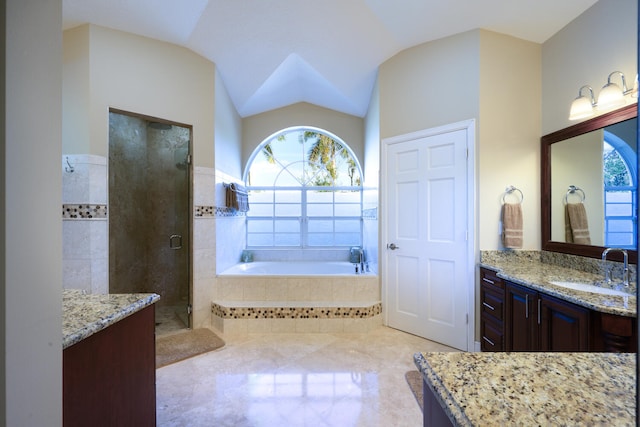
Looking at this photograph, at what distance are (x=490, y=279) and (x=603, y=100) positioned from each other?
1.43m

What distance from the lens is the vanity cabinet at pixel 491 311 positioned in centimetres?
219

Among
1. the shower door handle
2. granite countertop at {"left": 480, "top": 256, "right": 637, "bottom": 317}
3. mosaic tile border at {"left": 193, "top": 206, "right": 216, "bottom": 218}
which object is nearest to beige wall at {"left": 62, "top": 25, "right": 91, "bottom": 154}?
mosaic tile border at {"left": 193, "top": 206, "right": 216, "bottom": 218}

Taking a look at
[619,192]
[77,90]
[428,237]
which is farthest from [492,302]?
[77,90]

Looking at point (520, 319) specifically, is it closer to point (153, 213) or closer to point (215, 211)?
point (215, 211)

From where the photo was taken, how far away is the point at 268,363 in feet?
7.88

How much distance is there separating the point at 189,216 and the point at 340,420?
2.37m

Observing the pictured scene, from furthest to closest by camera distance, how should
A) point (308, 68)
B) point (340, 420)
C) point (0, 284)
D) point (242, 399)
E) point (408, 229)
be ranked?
point (308, 68), point (408, 229), point (242, 399), point (340, 420), point (0, 284)

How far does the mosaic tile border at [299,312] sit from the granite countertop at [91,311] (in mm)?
1678

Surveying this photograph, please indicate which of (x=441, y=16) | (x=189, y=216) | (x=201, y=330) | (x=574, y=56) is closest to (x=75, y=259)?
(x=189, y=216)

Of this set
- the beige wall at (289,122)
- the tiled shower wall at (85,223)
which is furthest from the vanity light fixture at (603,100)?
the tiled shower wall at (85,223)

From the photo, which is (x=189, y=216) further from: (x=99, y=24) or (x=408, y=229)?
(x=408, y=229)

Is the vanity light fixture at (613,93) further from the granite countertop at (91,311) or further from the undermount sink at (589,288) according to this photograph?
the granite countertop at (91,311)

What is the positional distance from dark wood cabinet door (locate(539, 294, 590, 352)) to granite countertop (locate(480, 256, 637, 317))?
6 cm

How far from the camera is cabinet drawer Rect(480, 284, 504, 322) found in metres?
2.19
